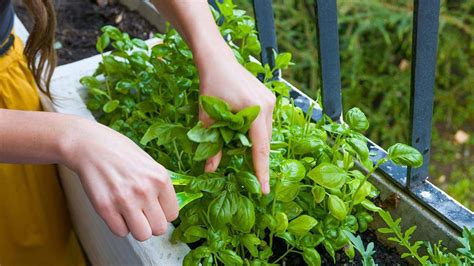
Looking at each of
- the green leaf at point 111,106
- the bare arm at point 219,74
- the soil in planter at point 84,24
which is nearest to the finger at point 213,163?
the bare arm at point 219,74

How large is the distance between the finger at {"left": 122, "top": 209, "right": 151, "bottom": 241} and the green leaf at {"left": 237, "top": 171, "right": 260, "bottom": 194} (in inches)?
5.7

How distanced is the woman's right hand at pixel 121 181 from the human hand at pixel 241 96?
113mm

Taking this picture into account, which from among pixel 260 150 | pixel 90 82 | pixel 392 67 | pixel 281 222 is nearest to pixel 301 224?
pixel 281 222

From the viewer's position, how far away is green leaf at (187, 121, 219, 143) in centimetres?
84

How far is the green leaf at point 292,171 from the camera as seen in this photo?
3.07 ft

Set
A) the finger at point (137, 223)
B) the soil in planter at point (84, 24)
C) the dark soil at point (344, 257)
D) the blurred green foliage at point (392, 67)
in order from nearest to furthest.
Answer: the finger at point (137, 223) → the dark soil at point (344, 257) → the soil in planter at point (84, 24) → the blurred green foliage at point (392, 67)

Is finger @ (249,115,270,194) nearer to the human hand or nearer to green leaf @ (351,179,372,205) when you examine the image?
the human hand

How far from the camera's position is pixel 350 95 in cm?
231

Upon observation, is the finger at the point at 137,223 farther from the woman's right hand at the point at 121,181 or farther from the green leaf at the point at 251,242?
the green leaf at the point at 251,242

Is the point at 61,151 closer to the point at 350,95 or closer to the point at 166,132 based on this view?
the point at 166,132

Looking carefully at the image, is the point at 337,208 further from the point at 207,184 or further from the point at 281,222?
the point at 207,184

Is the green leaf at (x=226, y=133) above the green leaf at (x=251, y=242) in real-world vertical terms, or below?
above

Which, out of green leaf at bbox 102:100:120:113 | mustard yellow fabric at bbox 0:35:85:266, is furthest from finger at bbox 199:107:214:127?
mustard yellow fabric at bbox 0:35:85:266

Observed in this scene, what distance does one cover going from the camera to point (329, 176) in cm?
92
